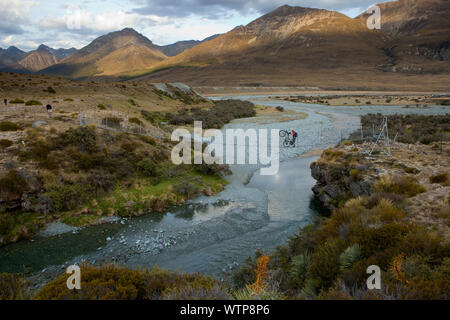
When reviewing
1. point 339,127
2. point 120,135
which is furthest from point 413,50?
point 120,135

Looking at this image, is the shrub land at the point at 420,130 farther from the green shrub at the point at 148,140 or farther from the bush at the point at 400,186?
the green shrub at the point at 148,140

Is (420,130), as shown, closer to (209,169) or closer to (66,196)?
(209,169)

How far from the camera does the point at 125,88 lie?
2183 inches

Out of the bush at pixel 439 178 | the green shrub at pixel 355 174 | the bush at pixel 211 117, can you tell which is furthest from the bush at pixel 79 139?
the bush at pixel 211 117

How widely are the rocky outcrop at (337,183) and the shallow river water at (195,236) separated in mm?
1009

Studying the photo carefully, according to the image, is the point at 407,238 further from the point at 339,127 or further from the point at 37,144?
the point at 339,127

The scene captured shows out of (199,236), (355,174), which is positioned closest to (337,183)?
(355,174)

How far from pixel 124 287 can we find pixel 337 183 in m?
13.3

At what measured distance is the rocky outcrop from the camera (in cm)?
1349

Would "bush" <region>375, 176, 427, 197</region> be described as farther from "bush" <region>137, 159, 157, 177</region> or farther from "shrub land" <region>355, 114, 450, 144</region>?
"bush" <region>137, 159, 157, 177</region>

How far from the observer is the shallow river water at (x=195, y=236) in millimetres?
10852

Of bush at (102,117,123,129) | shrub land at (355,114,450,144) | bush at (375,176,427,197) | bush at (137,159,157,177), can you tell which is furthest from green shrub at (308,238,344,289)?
bush at (102,117,123,129)

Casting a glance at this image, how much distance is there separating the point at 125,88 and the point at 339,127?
42.3 m

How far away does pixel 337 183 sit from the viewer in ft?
51.1
